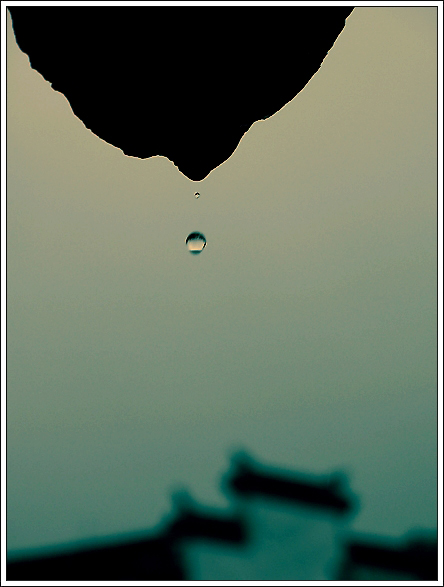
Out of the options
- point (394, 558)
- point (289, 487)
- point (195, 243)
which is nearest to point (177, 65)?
point (195, 243)

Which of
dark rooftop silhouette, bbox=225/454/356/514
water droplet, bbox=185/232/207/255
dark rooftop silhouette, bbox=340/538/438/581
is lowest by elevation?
dark rooftop silhouette, bbox=340/538/438/581

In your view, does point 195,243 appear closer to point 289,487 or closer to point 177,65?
point 177,65

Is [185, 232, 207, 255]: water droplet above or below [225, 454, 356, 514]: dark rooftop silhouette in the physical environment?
above

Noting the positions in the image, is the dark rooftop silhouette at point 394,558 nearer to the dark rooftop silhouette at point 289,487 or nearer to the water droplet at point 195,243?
the dark rooftop silhouette at point 289,487

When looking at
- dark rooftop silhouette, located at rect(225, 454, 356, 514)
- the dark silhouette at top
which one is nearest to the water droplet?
the dark silhouette at top

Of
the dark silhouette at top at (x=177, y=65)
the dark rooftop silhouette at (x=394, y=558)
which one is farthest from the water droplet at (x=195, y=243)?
the dark rooftop silhouette at (x=394, y=558)

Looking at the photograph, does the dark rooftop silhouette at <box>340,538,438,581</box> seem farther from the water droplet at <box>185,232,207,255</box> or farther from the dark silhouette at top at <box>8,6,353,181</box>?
the dark silhouette at top at <box>8,6,353,181</box>
